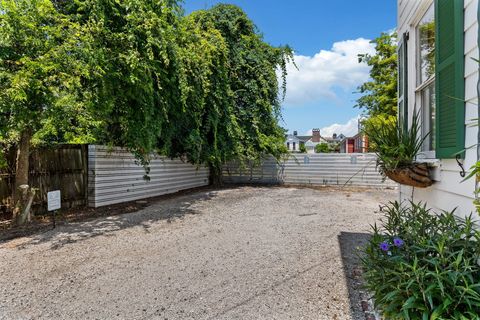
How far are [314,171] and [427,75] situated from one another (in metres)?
8.91

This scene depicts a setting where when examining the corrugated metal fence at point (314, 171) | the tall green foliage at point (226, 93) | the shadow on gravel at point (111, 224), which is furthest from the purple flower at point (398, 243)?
the corrugated metal fence at point (314, 171)

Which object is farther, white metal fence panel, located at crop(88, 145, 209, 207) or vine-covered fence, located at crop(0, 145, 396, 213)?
white metal fence panel, located at crop(88, 145, 209, 207)

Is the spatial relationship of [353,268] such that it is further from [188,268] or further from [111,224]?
[111,224]

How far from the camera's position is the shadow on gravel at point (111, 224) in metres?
4.45

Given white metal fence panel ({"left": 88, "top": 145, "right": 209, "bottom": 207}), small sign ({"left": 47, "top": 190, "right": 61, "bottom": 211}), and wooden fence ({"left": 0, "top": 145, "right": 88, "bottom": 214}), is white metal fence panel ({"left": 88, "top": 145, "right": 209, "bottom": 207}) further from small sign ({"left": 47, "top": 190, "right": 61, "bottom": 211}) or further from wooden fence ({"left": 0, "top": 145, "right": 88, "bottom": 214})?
small sign ({"left": 47, "top": 190, "right": 61, "bottom": 211})

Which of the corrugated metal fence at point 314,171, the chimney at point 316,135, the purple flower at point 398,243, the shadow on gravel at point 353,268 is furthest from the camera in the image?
the chimney at point 316,135

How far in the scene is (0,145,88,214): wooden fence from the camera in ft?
17.9

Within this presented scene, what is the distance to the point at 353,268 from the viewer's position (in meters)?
3.28

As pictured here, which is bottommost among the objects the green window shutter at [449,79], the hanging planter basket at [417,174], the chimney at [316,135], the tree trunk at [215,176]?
the tree trunk at [215,176]

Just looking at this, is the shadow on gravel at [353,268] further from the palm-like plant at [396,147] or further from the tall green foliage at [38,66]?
the tall green foliage at [38,66]

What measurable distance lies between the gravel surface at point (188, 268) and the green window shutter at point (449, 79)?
1464 mm

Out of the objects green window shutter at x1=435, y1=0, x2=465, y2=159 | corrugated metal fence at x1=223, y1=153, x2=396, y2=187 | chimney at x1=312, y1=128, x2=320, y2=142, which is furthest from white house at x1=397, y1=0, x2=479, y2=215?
chimney at x1=312, y1=128, x2=320, y2=142

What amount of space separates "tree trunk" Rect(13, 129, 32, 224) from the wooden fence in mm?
346

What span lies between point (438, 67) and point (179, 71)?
5.55 meters
